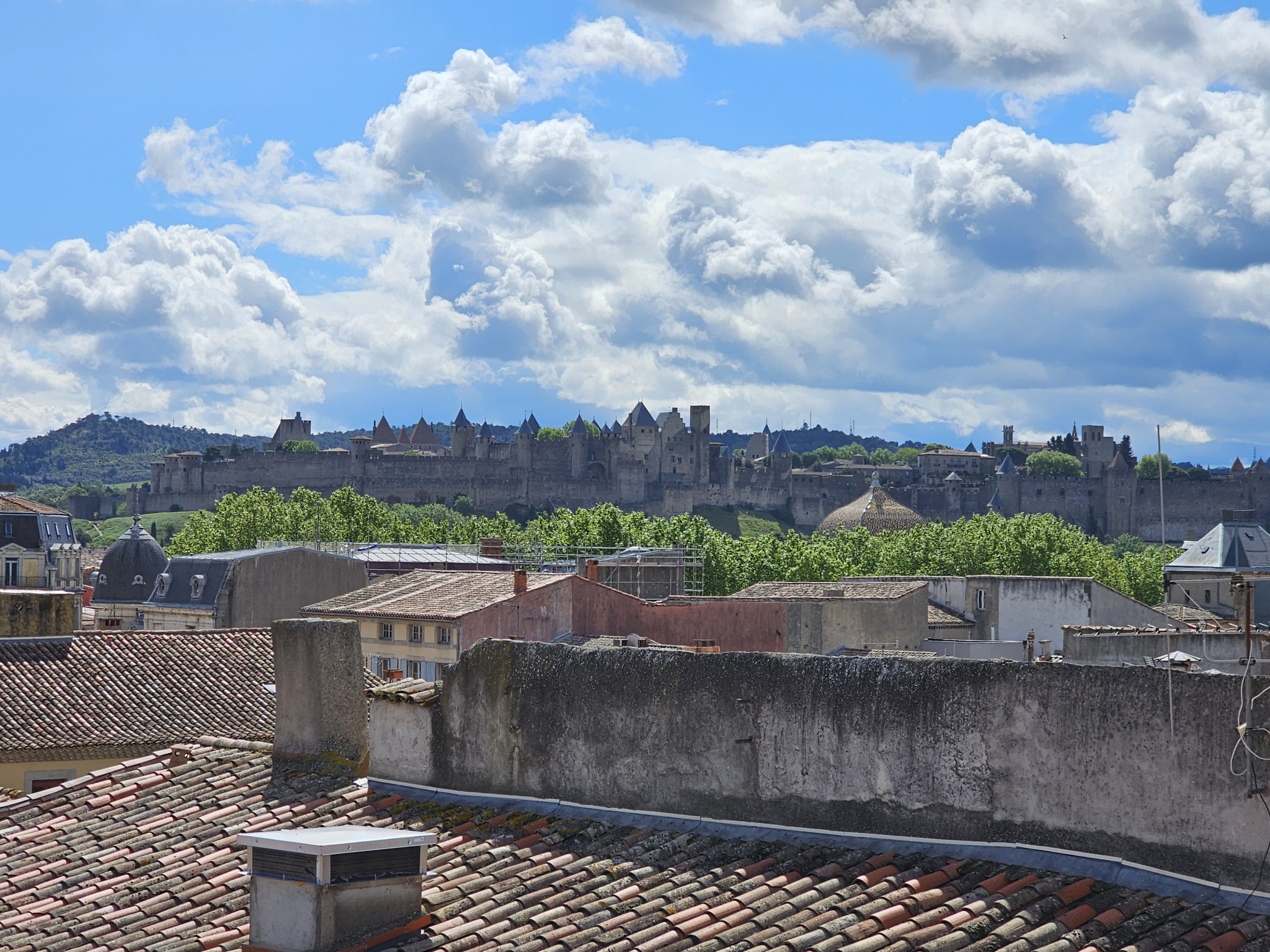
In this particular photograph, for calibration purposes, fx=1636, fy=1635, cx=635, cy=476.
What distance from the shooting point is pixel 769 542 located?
207 feet

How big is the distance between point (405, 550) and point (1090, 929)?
1505 inches

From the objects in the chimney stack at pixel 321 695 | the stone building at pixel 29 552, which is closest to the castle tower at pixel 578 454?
the stone building at pixel 29 552

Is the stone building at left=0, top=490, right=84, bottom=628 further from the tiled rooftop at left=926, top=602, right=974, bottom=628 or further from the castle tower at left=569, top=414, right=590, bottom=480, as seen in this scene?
the castle tower at left=569, top=414, right=590, bottom=480

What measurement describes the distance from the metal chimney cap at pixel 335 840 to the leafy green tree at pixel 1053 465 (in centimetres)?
13259

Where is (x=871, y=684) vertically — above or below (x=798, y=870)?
above

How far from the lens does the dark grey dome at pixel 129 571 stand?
40188 mm

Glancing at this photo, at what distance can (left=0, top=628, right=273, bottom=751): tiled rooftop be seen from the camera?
15.2 m

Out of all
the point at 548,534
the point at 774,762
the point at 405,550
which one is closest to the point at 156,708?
the point at 774,762

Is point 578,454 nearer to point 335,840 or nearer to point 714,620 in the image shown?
point 714,620

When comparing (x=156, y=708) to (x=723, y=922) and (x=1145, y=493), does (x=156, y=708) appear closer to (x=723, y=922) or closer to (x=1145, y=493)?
(x=723, y=922)

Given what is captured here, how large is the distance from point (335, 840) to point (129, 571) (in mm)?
36661

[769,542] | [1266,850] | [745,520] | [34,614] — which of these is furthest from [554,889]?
[745,520]

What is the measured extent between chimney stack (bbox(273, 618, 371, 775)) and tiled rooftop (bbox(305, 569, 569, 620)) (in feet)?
55.6

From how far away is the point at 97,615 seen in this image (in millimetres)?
36594
